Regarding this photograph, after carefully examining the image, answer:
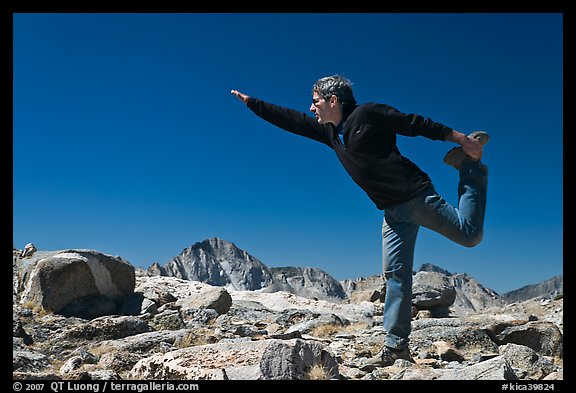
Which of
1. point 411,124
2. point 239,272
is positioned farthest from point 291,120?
point 239,272

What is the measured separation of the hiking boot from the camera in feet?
19.3

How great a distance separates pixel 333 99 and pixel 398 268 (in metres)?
1.82

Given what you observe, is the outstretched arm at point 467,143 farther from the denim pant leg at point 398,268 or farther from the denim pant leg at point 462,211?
the denim pant leg at point 398,268

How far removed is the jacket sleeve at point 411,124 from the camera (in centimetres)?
573

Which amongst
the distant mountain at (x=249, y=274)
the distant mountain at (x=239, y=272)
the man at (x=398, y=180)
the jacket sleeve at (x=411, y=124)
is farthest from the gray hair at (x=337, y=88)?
the distant mountain at (x=239, y=272)

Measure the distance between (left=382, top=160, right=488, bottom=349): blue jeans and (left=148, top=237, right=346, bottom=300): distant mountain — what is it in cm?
12667

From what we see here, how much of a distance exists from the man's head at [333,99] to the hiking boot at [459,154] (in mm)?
1098

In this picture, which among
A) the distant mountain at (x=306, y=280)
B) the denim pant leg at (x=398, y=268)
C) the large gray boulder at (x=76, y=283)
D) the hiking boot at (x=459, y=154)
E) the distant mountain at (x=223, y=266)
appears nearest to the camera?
the hiking boot at (x=459, y=154)

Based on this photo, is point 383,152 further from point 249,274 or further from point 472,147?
point 249,274

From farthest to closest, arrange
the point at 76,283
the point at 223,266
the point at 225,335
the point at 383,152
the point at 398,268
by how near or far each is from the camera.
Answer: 1. the point at 223,266
2. the point at 76,283
3. the point at 225,335
4. the point at 398,268
5. the point at 383,152

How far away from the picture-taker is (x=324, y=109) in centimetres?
630

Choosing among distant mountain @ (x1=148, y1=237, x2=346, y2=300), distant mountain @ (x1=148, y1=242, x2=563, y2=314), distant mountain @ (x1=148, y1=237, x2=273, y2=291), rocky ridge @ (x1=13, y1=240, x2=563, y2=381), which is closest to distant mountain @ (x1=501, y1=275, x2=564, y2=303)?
distant mountain @ (x1=148, y1=242, x2=563, y2=314)
